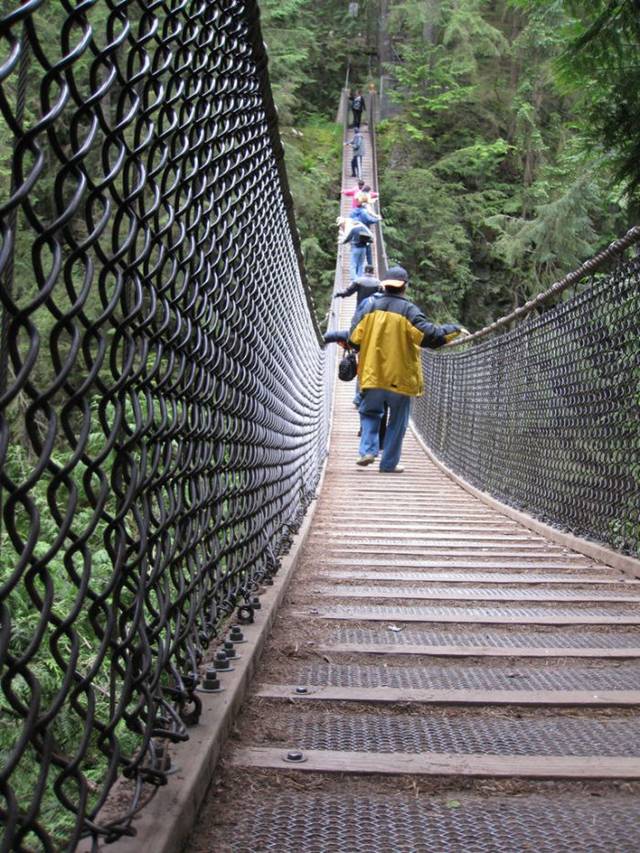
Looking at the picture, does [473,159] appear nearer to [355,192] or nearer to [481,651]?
[355,192]

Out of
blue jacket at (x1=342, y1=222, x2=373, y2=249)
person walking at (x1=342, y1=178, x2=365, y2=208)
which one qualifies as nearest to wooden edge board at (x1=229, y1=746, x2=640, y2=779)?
blue jacket at (x1=342, y1=222, x2=373, y2=249)

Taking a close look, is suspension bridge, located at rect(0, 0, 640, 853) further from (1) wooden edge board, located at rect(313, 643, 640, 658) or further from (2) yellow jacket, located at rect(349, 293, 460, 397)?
(2) yellow jacket, located at rect(349, 293, 460, 397)

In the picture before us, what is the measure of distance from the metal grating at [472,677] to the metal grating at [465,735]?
23 centimetres

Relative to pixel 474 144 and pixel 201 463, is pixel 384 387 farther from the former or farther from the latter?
pixel 474 144

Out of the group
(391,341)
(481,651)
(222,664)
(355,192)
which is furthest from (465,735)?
(355,192)

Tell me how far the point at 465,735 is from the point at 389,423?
589 centimetres

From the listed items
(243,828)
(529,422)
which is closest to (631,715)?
(243,828)

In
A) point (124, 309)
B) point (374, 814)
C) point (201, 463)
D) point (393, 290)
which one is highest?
point (393, 290)

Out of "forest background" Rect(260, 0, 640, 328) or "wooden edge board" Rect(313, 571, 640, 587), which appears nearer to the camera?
"wooden edge board" Rect(313, 571, 640, 587)

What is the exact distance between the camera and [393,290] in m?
7.25

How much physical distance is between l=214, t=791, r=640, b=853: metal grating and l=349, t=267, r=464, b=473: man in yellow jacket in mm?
5439

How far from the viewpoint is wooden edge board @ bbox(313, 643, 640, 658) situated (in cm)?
248

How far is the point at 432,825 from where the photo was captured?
4.80 ft

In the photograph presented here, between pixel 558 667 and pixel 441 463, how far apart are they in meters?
7.45
